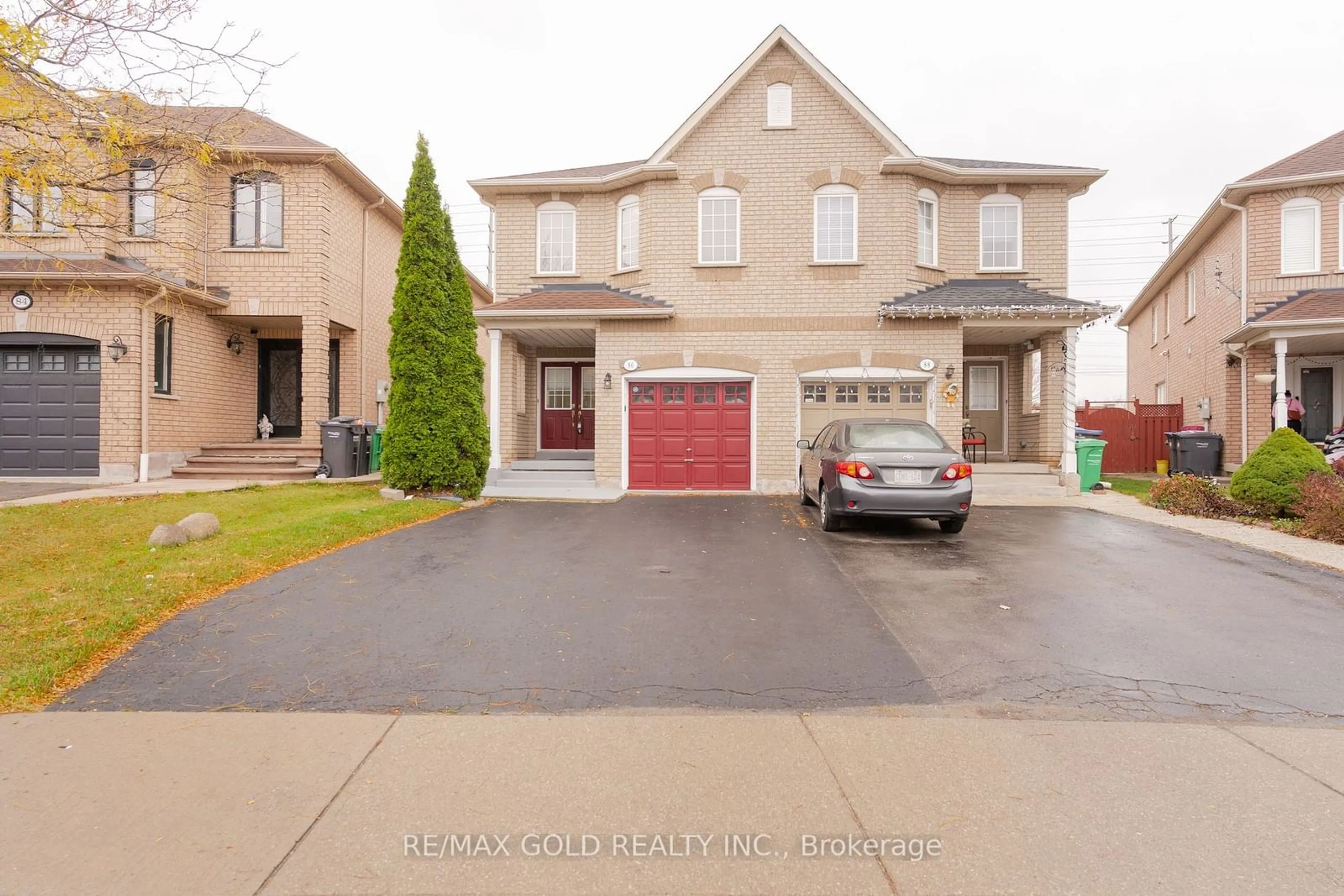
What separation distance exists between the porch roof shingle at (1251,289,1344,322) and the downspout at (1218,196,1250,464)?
1.24 feet

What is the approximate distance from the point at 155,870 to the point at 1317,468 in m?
13.3

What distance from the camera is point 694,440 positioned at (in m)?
13.7

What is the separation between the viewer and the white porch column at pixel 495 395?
13750 mm

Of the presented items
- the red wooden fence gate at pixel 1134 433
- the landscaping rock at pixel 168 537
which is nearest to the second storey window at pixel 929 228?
the red wooden fence gate at pixel 1134 433

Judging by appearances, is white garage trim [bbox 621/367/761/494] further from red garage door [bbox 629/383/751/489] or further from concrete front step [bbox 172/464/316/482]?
concrete front step [bbox 172/464/316/482]

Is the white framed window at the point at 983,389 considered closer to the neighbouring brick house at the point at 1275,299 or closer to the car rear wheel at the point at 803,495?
the neighbouring brick house at the point at 1275,299

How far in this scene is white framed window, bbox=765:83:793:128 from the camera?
45.6ft

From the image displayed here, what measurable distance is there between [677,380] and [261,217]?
10234 millimetres

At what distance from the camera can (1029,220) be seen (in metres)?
14.6

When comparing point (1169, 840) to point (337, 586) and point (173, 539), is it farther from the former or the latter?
point (173, 539)

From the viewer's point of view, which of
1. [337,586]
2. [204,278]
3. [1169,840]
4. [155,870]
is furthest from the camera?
[204,278]

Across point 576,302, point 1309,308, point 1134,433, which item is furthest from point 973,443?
point 576,302

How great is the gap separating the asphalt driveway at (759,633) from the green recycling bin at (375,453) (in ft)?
26.9

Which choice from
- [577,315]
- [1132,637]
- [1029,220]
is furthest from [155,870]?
[1029,220]
